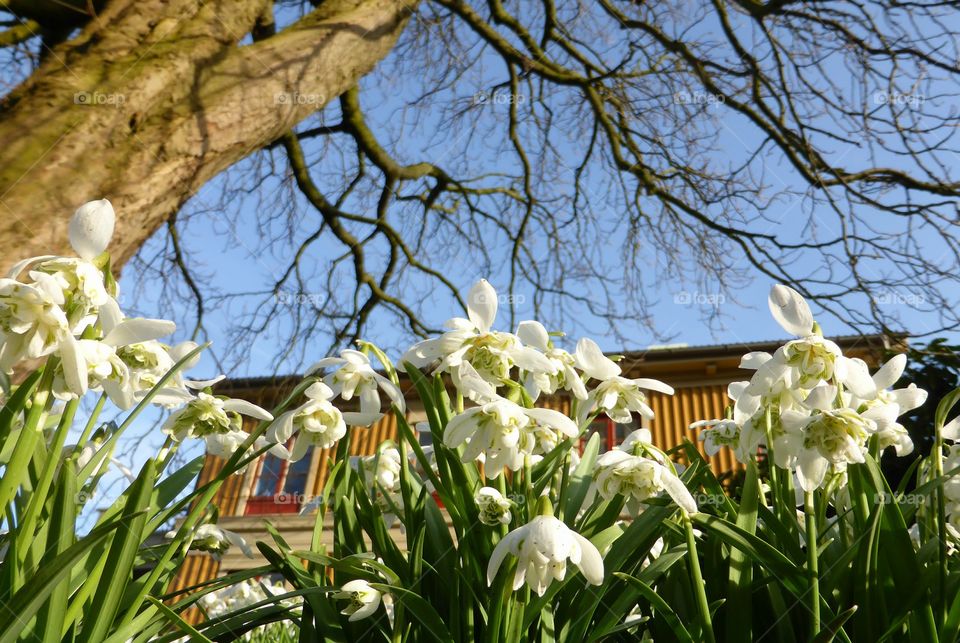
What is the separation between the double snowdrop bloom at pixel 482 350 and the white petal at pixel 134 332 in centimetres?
44

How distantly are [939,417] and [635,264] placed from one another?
18.7 ft

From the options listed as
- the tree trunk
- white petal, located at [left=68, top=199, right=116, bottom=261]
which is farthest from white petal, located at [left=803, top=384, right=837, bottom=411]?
the tree trunk

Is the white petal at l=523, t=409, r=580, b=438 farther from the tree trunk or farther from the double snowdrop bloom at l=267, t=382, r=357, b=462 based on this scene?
the tree trunk

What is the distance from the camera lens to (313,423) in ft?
4.53

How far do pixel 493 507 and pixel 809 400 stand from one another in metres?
0.58

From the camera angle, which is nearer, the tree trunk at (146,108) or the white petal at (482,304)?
the white petal at (482,304)

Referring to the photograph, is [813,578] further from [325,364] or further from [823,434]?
[325,364]

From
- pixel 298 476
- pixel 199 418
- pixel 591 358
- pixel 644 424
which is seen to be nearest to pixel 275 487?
pixel 298 476

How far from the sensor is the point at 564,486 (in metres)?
1.33

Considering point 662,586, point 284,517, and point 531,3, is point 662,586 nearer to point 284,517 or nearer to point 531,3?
point 531,3

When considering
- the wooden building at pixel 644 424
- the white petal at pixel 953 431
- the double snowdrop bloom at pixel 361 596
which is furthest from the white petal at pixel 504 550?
the wooden building at pixel 644 424

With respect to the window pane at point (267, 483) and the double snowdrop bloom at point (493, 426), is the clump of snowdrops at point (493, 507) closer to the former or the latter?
the double snowdrop bloom at point (493, 426)

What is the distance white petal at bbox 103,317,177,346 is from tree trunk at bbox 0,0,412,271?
1640mm

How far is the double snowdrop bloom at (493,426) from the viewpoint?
116 cm
